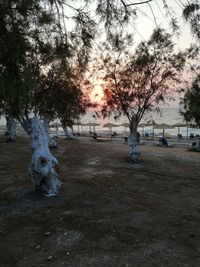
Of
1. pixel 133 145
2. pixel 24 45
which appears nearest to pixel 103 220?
pixel 24 45

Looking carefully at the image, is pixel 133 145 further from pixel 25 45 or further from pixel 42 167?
Answer: pixel 25 45

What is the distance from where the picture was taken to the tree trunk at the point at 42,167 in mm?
13888

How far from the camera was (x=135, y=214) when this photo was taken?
11977 millimetres

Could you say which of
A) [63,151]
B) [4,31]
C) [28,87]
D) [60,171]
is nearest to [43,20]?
[4,31]

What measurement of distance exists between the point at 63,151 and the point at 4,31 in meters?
22.1

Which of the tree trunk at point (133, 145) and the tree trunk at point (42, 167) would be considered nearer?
the tree trunk at point (42, 167)

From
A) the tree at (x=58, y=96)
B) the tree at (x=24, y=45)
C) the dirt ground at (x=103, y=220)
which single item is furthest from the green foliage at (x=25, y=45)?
the tree at (x=58, y=96)

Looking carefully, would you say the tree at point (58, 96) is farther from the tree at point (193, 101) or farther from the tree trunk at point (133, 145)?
the tree at point (193, 101)

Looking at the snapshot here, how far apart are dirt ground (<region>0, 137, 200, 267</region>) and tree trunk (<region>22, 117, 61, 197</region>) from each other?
0.49 m

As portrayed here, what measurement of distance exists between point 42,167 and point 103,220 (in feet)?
12.5

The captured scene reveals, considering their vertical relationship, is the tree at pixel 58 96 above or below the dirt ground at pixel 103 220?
above

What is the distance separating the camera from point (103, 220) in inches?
442

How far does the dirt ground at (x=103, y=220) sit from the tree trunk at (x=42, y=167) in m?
0.49

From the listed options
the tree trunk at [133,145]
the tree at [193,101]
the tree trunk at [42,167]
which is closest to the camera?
the tree trunk at [42,167]
